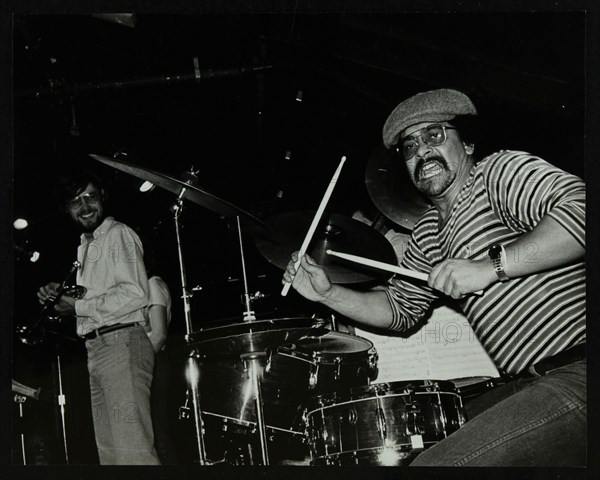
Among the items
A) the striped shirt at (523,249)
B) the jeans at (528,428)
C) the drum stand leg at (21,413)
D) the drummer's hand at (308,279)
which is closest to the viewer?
the jeans at (528,428)

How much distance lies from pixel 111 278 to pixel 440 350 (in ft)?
2.98

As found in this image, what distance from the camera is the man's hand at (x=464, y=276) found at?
62.6 inches

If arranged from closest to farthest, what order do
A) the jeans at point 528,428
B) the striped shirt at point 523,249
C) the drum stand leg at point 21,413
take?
the jeans at point 528,428 → the striped shirt at point 523,249 → the drum stand leg at point 21,413

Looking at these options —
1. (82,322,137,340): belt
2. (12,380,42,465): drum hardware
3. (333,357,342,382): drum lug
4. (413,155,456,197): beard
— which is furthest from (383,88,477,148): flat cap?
(12,380,42,465): drum hardware

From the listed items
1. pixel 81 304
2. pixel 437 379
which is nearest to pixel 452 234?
pixel 437 379

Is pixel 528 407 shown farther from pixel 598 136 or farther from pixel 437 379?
pixel 598 136

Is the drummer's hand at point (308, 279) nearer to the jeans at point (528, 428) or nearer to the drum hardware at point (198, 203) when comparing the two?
the drum hardware at point (198, 203)

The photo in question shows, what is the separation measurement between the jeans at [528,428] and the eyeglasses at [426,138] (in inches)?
24.3

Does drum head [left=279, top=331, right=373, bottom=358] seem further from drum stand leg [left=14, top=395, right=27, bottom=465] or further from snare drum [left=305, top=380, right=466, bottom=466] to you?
drum stand leg [left=14, top=395, right=27, bottom=465]

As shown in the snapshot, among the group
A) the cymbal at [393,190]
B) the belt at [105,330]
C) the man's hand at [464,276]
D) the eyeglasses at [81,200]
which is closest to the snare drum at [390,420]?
the man's hand at [464,276]

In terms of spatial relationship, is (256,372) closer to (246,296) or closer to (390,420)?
(246,296)

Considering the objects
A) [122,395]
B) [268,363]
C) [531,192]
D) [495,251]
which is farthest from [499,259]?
[122,395]

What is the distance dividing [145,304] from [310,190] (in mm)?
539

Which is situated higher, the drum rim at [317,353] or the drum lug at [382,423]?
the drum rim at [317,353]
